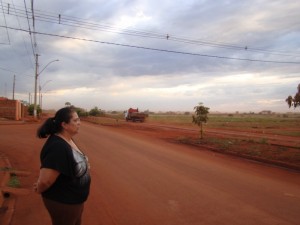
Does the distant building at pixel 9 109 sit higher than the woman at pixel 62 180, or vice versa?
the distant building at pixel 9 109

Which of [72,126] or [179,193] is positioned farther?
[179,193]

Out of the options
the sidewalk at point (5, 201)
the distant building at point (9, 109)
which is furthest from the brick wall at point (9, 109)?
the sidewalk at point (5, 201)

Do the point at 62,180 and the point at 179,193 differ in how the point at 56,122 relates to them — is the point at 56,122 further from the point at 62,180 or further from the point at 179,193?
the point at 179,193

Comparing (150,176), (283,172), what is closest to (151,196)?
(150,176)

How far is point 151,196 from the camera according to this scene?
8438 millimetres

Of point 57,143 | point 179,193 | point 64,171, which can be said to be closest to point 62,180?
point 64,171

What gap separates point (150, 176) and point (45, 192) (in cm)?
734

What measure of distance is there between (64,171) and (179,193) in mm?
5561

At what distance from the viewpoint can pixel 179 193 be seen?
28.7 feet

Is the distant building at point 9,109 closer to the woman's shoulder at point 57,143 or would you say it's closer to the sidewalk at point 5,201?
the sidewalk at point 5,201

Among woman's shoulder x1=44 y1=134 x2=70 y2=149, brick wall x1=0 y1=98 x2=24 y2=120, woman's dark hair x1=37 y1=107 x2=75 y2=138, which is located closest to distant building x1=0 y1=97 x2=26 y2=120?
brick wall x1=0 y1=98 x2=24 y2=120

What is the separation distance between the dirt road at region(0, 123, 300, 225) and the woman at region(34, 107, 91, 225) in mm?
2990

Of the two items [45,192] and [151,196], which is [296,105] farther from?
[45,192]

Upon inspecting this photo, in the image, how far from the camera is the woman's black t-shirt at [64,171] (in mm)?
3578
